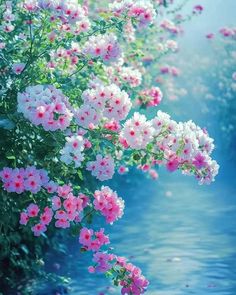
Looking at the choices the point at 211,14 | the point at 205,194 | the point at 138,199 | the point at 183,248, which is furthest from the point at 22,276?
the point at 211,14

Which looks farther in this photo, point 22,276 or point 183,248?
point 183,248

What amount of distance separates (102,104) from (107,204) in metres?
0.58

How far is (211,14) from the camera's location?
3219 cm

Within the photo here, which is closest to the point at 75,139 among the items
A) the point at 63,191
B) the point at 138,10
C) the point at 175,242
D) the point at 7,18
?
the point at 63,191

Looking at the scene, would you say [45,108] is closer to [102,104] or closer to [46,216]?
[102,104]

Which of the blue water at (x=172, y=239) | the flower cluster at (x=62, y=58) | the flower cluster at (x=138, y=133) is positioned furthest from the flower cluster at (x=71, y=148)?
the blue water at (x=172, y=239)

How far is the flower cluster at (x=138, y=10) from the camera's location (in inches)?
166

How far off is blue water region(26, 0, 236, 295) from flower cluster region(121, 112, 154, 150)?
87.2 inches

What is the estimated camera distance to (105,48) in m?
4.25

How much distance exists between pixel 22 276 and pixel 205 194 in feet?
14.9

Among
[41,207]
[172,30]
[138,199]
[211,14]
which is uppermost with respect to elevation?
[211,14]

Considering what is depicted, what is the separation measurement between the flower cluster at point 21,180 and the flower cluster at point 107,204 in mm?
Answer: 369

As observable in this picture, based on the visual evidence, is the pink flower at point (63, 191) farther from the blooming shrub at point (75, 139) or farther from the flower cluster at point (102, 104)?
the flower cluster at point (102, 104)

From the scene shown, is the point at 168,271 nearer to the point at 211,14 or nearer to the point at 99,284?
the point at 99,284
